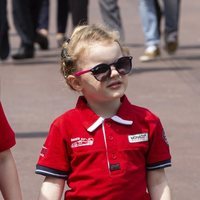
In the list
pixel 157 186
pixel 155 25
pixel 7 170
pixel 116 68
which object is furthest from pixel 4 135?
pixel 155 25

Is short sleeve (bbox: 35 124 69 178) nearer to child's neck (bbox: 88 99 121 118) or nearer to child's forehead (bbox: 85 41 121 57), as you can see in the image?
child's neck (bbox: 88 99 121 118)

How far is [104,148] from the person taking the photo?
4039 millimetres

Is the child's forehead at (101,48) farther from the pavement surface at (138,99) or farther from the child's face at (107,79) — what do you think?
the pavement surface at (138,99)

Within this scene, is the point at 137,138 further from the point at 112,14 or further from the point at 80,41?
the point at 112,14

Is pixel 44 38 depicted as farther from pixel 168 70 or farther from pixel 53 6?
pixel 53 6

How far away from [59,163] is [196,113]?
14.9 feet

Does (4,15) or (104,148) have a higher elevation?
(104,148)

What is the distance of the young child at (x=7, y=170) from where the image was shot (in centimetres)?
398

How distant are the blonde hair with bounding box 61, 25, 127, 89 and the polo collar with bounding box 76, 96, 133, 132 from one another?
0.17 m

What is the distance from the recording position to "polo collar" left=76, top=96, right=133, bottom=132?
4082 millimetres

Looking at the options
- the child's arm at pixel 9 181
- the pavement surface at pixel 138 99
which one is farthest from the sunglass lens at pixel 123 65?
the pavement surface at pixel 138 99

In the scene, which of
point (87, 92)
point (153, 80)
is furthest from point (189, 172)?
point (153, 80)

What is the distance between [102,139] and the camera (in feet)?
13.3

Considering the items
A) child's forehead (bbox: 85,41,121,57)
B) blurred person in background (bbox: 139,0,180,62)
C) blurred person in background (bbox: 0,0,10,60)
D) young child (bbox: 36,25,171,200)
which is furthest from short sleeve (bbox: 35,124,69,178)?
blurred person in background (bbox: 139,0,180,62)
